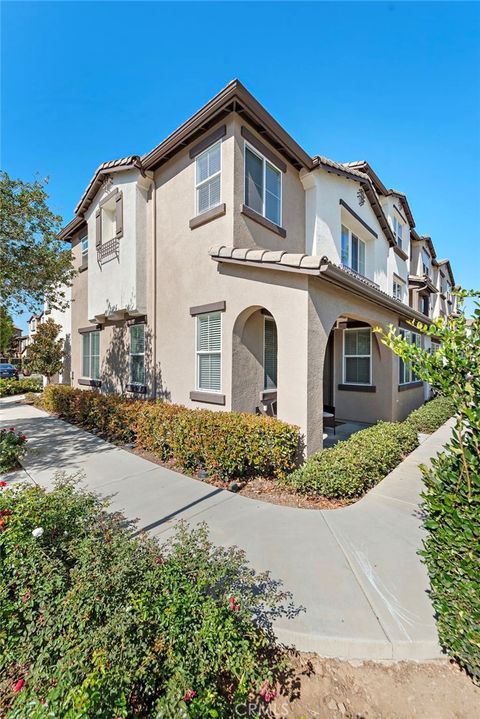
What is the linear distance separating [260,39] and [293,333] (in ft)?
24.8

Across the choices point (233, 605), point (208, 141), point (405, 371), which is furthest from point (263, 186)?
point (233, 605)

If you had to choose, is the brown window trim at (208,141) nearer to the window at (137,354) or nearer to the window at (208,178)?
the window at (208,178)

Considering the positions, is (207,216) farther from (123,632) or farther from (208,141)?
(123,632)

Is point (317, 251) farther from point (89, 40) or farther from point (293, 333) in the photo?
point (89, 40)

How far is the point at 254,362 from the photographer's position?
7742 mm

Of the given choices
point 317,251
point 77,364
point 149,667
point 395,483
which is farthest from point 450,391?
point 77,364

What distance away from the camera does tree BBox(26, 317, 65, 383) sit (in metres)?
16.1

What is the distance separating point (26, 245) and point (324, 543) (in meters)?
10.8

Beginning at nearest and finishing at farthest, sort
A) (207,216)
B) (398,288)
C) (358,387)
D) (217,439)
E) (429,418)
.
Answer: (217,439), (207,216), (429,418), (358,387), (398,288)

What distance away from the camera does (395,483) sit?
5.95 metres

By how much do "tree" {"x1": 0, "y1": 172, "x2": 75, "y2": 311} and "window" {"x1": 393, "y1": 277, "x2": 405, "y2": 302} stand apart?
15.2m

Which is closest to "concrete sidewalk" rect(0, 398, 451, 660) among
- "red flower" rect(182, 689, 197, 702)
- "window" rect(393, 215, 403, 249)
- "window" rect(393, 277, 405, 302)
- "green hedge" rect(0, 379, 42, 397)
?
"red flower" rect(182, 689, 197, 702)

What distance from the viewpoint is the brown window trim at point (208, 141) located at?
Result: 301 inches

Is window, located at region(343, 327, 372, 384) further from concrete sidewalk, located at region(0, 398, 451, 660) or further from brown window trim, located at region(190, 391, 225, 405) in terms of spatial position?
brown window trim, located at region(190, 391, 225, 405)
